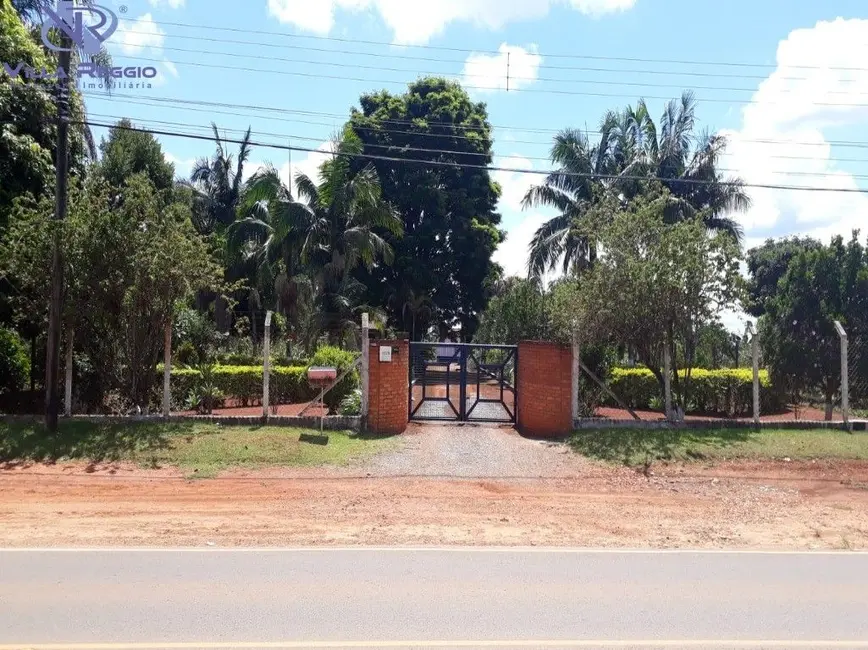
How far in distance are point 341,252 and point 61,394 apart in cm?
1052

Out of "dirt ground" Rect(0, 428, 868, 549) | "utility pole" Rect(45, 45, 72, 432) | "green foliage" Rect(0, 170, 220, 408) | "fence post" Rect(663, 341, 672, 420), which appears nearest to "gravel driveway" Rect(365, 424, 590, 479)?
"dirt ground" Rect(0, 428, 868, 549)

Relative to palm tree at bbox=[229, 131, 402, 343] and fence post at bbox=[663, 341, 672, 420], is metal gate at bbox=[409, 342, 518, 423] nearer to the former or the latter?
fence post at bbox=[663, 341, 672, 420]

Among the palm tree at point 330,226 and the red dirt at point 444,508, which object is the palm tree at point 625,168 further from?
the red dirt at point 444,508

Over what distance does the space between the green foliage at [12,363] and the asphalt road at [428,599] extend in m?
11.3

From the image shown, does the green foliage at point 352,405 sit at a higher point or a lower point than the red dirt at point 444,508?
higher

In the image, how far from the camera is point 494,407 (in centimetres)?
1794

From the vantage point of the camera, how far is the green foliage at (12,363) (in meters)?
16.4

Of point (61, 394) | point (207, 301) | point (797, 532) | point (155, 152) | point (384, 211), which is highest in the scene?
point (155, 152)

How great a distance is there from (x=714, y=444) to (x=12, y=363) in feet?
51.8

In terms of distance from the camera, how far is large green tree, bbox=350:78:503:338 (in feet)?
112

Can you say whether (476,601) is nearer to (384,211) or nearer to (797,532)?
(797,532)

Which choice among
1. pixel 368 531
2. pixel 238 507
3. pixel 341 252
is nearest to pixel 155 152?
pixel 341 252

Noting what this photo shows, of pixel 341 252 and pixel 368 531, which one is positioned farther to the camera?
pixel 341 252

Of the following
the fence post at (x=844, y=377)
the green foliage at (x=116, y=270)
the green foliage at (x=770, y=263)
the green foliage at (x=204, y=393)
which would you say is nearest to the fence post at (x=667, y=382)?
the fence post at (x=844, y=377)
